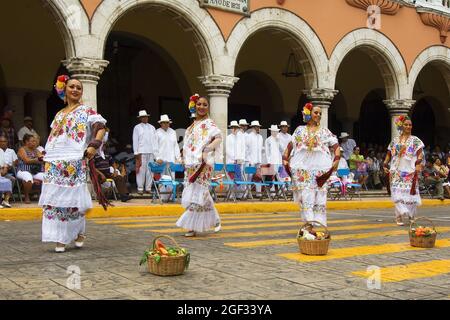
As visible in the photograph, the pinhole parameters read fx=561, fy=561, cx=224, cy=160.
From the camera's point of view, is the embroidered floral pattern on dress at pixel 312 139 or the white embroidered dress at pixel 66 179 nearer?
the white embroidered dress at pixel 66 179

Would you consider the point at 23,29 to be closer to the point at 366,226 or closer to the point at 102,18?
the point at 102,18

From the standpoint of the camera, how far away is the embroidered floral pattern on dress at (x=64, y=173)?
6.31 m

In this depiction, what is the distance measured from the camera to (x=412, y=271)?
544 centimetres

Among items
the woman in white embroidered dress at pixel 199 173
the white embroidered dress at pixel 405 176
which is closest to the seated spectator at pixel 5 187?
the woman in white embroidered dress at pixel 199 173

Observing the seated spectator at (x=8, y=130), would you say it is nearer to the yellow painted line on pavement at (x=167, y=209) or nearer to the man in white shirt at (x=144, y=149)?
the man in white shirt at (x=144, y=149)

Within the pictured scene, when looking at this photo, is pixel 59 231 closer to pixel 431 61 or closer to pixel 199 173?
pixel 199 173

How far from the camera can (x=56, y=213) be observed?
6293 millimetres

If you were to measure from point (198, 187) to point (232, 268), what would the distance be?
2.50 metres

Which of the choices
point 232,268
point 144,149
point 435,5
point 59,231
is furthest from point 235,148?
point 435,5

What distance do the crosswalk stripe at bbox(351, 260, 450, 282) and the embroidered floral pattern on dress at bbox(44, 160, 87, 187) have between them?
324cm

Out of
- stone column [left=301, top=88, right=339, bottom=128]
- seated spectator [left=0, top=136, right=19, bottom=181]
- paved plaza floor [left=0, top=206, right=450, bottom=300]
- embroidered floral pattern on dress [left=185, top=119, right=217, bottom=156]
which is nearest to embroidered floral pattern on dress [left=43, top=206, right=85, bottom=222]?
paved plaza floor [left=0, top=206, right=450, bottom=300]

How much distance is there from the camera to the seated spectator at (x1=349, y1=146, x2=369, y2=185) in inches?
724
